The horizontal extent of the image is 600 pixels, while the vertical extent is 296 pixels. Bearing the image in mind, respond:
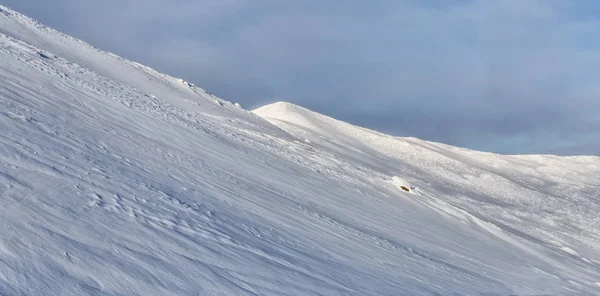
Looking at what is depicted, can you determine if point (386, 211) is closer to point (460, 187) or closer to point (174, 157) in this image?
point (174, 157)

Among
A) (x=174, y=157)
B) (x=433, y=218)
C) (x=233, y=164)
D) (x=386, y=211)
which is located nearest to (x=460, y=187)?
(x=433, y=218)

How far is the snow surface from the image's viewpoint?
5.97 metres

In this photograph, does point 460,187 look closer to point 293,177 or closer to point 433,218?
point 433,218

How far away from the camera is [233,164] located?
12.9 meters

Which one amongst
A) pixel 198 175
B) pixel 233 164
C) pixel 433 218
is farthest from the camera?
pixel 433 218

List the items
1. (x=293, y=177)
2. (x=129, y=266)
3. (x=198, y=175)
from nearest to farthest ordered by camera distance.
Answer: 1. (x=129, y=266)
2. (x=198, y=175)
3. (x=293, y=177)

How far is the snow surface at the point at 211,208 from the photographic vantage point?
5.97m

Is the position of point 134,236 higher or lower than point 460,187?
lower

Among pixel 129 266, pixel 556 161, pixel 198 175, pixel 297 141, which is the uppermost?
pixel 556 161

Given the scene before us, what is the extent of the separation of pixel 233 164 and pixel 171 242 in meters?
6.22

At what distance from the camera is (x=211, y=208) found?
8719mm

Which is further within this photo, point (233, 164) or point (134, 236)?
point (233, 164)

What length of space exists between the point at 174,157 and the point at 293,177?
143 inches

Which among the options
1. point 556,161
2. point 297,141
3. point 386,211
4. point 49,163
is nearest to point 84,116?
point 49,163
